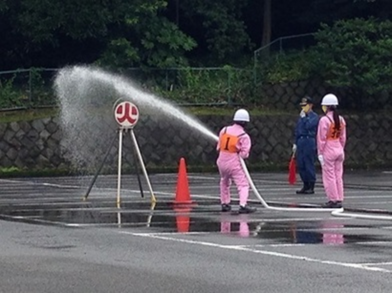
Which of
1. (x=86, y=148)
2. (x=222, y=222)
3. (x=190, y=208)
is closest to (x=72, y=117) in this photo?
(x=86, y=148)

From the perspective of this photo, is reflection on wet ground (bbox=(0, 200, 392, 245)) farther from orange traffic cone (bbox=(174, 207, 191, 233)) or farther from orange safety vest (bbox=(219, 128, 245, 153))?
orange safety vest (bbox=(219, 128, 245, 153))

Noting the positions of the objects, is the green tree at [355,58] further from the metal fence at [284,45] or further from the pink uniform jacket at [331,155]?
the pink uniform jacket at [331,155]

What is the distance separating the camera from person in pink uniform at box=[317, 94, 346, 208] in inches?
818

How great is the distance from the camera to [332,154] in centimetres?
2081

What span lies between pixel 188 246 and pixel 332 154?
6.10 m

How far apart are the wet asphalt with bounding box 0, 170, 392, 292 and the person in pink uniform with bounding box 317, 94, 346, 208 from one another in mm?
347

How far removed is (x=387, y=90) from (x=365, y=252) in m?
26.6

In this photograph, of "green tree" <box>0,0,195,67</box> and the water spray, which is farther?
"green tree" <box>0,0,195,67</box>

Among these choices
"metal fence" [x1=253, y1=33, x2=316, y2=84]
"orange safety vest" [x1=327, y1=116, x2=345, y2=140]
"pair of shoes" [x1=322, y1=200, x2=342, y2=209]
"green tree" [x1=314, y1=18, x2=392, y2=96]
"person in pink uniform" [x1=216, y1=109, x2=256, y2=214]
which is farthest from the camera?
"metal fence" [x1=253, y1=33, x2=316, y2=84]

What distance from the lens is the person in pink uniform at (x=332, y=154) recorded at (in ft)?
68.2

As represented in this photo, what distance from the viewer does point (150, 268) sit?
520 inches

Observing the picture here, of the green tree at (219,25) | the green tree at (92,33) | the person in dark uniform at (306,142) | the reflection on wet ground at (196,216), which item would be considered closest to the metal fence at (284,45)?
the green tree at (219,25)

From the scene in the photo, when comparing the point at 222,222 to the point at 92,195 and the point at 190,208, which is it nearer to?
the point at 190,208

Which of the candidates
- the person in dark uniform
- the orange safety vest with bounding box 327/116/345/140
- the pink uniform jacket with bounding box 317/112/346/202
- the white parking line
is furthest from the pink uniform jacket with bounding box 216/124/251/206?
the person in dark uniform
